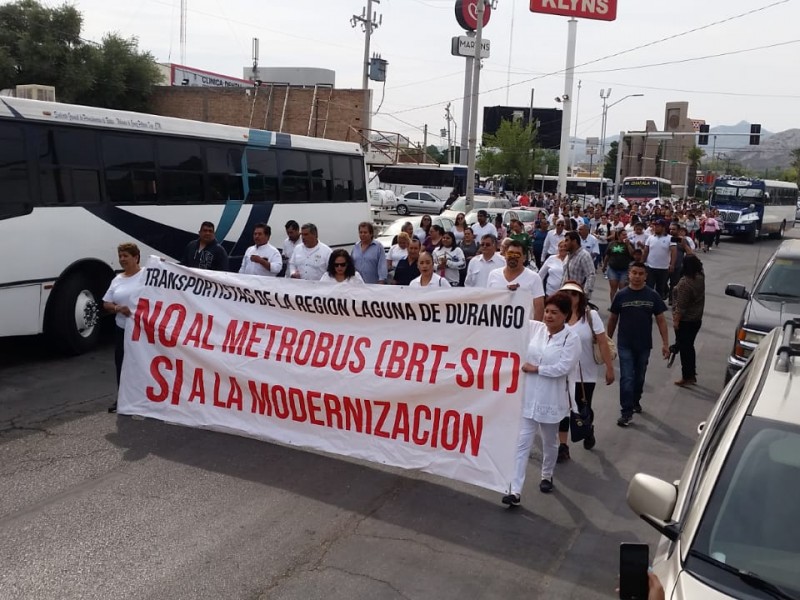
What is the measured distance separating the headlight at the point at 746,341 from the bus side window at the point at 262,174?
341 inches

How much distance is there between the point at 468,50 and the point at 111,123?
66765mm

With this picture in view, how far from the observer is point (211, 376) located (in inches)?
283

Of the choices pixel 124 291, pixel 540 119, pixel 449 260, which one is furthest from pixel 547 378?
pixel 540 119

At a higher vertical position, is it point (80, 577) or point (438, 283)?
point (438, 283)

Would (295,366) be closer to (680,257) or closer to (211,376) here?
(211,376)

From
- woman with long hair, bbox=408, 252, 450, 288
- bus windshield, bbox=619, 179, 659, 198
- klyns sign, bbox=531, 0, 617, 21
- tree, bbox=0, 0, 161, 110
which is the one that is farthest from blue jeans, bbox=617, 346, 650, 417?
bus windshield, bbox=619, 179, 659, 198

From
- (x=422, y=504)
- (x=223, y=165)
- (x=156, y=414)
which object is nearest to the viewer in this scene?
(x=422, y=504)

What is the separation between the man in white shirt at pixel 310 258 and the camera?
10391 mm

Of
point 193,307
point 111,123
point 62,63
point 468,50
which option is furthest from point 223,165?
point 468,50

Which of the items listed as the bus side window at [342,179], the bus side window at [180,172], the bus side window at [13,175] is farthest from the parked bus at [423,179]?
the bus side window at [13,175]

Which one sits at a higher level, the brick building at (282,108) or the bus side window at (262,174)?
the brick building at (282,108)

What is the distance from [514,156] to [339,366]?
59604mm

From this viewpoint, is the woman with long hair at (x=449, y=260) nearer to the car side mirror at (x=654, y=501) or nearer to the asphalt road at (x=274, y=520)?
the asphalt road at (x=274, y=520)

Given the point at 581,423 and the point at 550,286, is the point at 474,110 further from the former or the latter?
the point at 581,423
